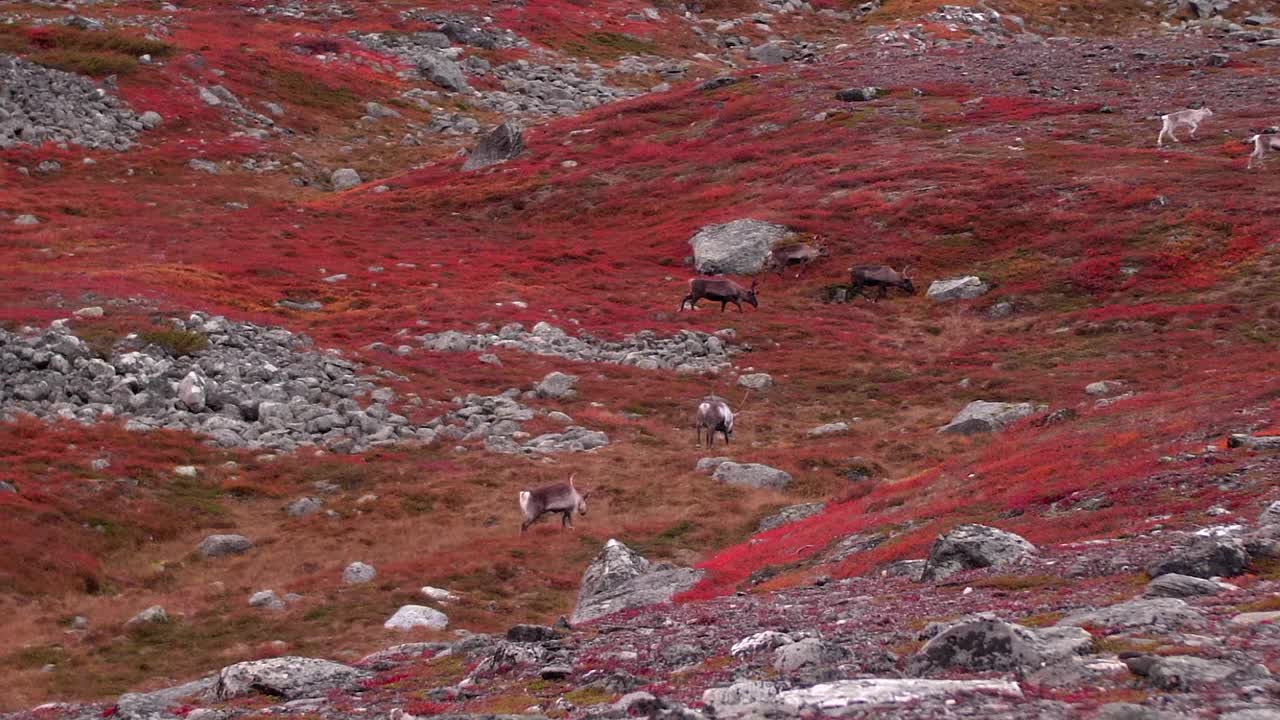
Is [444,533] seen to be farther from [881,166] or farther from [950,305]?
[881,166]

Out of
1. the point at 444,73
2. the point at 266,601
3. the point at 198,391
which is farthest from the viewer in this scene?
the point at 444,73

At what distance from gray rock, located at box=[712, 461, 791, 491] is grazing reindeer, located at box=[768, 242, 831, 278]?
79.7ft

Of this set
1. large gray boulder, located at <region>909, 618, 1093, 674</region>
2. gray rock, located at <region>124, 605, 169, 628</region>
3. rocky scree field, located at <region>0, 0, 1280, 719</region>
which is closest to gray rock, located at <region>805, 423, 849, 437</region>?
rocky scree field, located at <region>0, 0, 1280, 719</region>

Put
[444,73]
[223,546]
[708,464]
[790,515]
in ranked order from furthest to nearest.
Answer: [444,73], [708,464], [790,515], [223,546]

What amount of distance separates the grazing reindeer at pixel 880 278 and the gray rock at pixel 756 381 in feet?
37.3

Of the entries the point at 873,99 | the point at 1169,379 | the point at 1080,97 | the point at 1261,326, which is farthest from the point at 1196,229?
the point at 873,99

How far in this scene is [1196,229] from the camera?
4675 cm

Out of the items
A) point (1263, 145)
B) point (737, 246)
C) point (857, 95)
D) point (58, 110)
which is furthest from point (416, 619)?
point (58, 110)

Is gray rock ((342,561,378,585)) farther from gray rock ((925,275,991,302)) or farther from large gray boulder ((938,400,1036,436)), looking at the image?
gray rock ((925,275,991,302))

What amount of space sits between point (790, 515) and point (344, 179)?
57.4 meters

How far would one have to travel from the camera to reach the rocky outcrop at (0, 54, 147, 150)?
72.2 m

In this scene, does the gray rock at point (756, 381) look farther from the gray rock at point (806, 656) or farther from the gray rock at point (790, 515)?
the gray rock at point (806, 656)

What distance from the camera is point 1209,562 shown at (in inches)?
460

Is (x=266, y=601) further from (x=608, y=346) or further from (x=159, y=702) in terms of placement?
(x=608, y=346)
